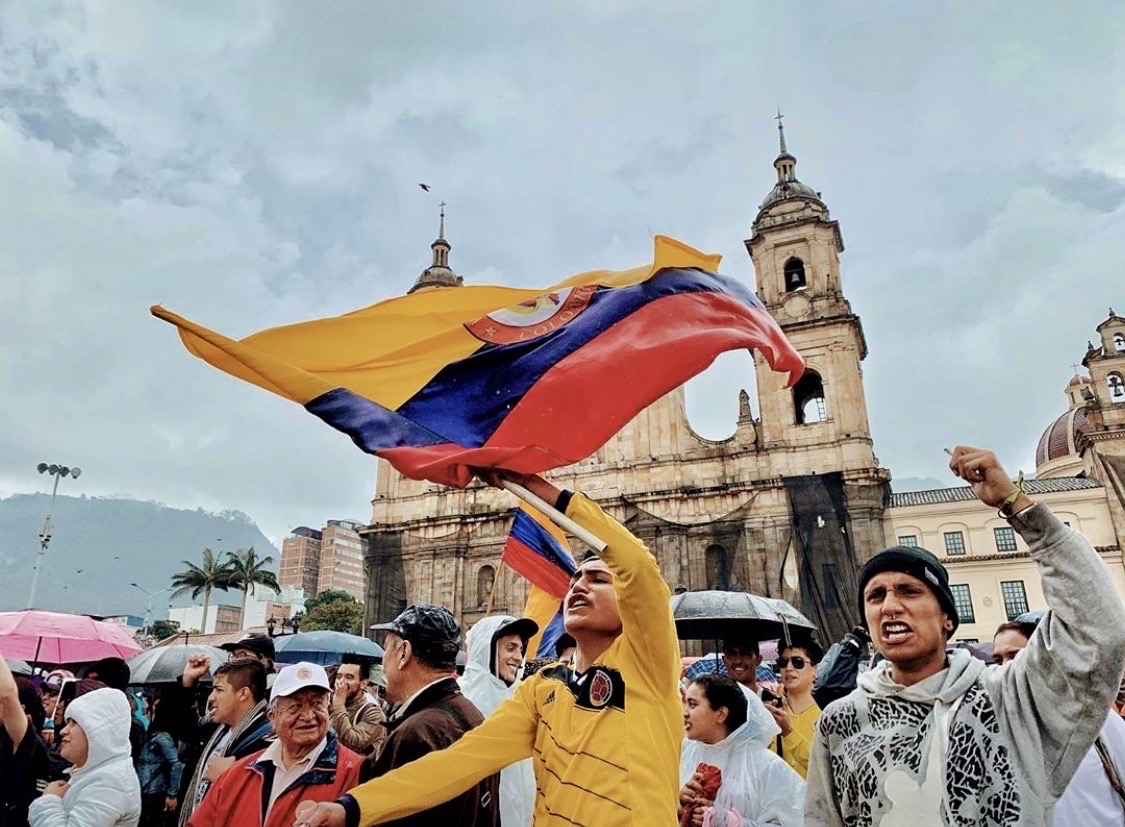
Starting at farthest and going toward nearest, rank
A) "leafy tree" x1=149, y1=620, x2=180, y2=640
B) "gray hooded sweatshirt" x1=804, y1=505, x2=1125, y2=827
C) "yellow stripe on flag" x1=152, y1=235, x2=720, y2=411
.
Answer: "leafy tree" x1=149, y1=620, x2=180, y2=640 < "yellow stripe on flag" x1=152, y1=235, x2=720, y2=411 < "gray hooded sweatshirt" x1=804, y1=505, x2=1125, y2=827

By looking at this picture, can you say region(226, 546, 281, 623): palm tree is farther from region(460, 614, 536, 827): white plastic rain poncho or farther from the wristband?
A: the wristband

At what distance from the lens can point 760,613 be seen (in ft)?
25.3

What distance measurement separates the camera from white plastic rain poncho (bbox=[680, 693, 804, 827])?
10.6 ft

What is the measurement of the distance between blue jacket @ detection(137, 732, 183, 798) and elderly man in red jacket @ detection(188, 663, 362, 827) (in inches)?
110

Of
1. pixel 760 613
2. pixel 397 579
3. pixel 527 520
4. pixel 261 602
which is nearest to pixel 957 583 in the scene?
pixel 397 579

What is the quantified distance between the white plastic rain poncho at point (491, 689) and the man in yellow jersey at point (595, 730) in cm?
146

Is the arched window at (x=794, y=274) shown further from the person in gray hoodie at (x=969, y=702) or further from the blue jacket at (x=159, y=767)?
the person in gray hoodie at (x=969, y=702)

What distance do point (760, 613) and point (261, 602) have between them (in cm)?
8664

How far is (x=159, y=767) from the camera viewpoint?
5.30 metres

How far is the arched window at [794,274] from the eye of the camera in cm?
3033

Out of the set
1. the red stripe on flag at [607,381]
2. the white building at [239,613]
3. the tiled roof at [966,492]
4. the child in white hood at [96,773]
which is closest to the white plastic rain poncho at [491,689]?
the red stripe on flag at [607,381]

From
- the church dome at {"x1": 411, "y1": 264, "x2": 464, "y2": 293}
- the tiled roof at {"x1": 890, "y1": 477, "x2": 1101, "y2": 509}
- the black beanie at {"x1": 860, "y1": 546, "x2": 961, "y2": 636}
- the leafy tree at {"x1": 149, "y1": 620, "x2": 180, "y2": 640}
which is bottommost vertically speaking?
the black beanie at {"x1": 860, "y1": 546, "x2": 961, "y2": 636}

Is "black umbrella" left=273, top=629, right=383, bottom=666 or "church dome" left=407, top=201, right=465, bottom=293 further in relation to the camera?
"church dome" left=407, top=201, right=465, bottom=293

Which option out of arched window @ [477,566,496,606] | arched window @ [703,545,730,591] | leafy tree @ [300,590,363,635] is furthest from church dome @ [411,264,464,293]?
leafy tree @ [300,590,363,635]
